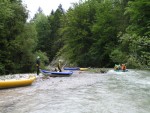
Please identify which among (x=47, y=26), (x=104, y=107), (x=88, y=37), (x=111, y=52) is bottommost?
(x=104, y=107)

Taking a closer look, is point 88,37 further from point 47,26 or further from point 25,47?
point 47,26

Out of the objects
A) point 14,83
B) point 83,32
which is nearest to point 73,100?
point 14,83

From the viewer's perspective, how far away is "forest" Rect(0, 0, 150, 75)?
27594mm

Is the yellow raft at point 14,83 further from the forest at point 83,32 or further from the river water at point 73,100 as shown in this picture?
the forest at point 83,32

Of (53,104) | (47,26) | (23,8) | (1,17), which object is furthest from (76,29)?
(53,104)

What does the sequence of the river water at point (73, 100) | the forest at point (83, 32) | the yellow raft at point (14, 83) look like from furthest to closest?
the forest at point (83, 32) < the yellow raft at point (14, 83) < the river water at point (73, 100)

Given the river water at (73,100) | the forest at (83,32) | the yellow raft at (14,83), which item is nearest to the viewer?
the river water at (73,100)

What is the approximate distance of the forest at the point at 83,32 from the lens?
2759cm

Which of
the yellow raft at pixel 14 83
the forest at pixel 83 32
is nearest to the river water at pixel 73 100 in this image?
the yellow raft at pixel 14 83

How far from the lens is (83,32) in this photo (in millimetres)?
41875

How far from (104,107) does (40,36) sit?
51.1 metres

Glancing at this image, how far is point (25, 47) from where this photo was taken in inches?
1127

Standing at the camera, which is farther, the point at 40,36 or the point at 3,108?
the point at 40,36

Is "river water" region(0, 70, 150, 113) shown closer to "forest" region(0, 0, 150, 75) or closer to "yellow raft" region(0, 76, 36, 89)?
"yellow raft" region(0, 76, 36, 89)
